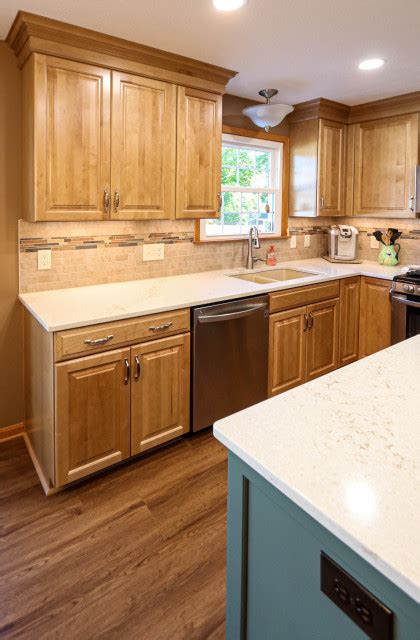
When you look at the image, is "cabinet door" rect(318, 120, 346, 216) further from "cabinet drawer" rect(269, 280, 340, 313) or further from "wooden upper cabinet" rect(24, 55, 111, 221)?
"wooden upper cabinet" rect(24, 55, 111, 221)

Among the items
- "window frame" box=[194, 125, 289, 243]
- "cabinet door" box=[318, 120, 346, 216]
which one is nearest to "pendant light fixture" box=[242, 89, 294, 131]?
"window frame" box=[194, 125, 289, 243]

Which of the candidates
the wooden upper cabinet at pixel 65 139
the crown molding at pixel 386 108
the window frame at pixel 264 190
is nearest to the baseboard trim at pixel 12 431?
the wooden upper cabinet at pixel 65 139

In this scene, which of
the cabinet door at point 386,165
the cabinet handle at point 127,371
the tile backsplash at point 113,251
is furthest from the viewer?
the cabinet door at point 386,165

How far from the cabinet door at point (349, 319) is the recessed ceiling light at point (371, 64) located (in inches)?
59.0

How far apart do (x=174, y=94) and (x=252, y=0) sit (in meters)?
0.86

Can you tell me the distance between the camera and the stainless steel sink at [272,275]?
3.68 meters

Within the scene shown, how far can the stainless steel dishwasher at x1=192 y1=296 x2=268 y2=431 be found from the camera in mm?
2777

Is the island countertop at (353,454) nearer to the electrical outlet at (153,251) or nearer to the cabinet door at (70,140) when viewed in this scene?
the cabinet door at (70,140)

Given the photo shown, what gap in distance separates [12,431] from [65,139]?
1.74 m

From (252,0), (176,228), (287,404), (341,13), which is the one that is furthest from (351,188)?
(287,404)

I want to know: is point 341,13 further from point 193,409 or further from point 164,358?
point 193,409

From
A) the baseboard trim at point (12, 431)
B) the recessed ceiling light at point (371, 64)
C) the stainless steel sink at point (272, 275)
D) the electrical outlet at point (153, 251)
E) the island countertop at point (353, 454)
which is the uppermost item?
the recessed ceiling light at point (371, 64)

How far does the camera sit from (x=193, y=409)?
111 inches

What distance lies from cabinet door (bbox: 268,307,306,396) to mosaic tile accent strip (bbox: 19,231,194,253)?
36.1 inches
